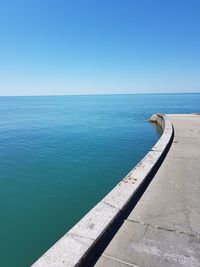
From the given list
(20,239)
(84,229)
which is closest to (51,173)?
(20,239)

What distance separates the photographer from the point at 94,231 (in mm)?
3211

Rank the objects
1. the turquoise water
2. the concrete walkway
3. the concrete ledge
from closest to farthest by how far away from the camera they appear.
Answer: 1. the concrete ledge
2. the concrete walkway
3. the turquoise water

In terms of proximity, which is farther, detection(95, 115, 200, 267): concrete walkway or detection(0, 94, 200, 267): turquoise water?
detection(0, 94, 200, 267): turquoise water

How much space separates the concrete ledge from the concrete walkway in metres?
0.13

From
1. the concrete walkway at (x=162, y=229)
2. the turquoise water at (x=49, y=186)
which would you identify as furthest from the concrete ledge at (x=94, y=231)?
the turquoise water at (x=49, y=186)

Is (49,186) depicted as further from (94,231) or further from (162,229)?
(162,229)

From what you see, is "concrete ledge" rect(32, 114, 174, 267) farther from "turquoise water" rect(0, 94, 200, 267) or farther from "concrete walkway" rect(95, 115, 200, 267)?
"turquoise water" rect(0, 94, 200, 267)

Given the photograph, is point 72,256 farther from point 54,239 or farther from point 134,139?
point 134,139

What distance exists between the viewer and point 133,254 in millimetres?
2896

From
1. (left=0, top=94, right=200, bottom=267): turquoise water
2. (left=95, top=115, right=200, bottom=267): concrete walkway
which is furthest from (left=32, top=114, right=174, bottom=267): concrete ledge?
(left=0, top=94, right=200, bottom=267): turquoise water

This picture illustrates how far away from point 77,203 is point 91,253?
431 cm

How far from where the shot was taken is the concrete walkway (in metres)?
2.83

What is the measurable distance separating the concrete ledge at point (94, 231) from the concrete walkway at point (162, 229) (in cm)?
13

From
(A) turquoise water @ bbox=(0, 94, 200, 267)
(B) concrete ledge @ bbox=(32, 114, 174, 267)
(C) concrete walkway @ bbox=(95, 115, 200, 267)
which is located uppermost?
(B) concrete ledge @ bbox=(32, 114, 174, 267)
